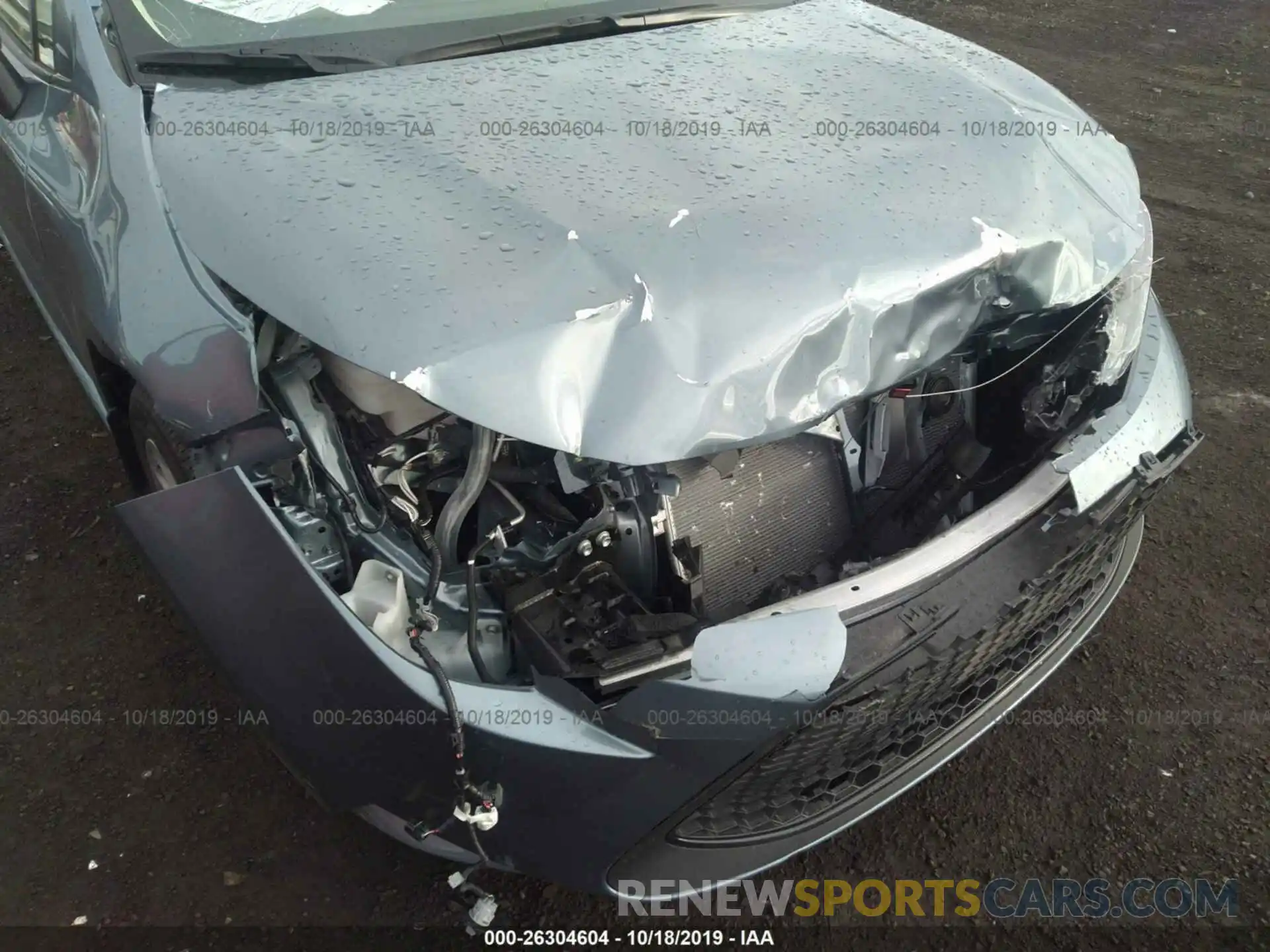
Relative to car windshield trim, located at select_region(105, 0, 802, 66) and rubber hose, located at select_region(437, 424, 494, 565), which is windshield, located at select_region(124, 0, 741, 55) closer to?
car windshield trim, located at select_region(105, 0, 802, 66)

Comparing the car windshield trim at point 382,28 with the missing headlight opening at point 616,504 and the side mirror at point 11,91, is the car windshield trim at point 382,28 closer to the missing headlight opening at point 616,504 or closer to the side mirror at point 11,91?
the side mirror at point 11,91

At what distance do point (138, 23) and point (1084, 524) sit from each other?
2.22m

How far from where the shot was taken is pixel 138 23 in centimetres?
205

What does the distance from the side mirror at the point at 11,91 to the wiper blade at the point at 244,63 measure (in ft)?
1.93

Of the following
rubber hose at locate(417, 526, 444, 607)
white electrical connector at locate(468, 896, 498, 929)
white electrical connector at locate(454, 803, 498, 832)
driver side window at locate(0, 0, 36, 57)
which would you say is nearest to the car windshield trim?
driver side window at locate(0, 0, 36, 57)

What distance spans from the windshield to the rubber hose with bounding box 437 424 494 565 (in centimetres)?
110

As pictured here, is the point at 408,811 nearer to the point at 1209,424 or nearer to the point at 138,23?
the point at 138,23

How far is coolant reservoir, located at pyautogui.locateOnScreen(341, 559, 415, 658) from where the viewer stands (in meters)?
1.45

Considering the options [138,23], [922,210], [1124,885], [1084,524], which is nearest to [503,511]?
[922,210]

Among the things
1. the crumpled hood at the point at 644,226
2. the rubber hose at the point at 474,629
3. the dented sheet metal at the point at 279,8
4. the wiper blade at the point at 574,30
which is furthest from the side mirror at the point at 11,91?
the rubber hose at the point at 474,629

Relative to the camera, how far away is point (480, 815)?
4.69ft

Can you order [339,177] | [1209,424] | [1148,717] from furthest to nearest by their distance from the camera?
[1209,424]
[1148,717]
[339,177]

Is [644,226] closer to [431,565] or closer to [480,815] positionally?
[431,565]

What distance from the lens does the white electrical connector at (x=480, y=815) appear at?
1430 millimetres
